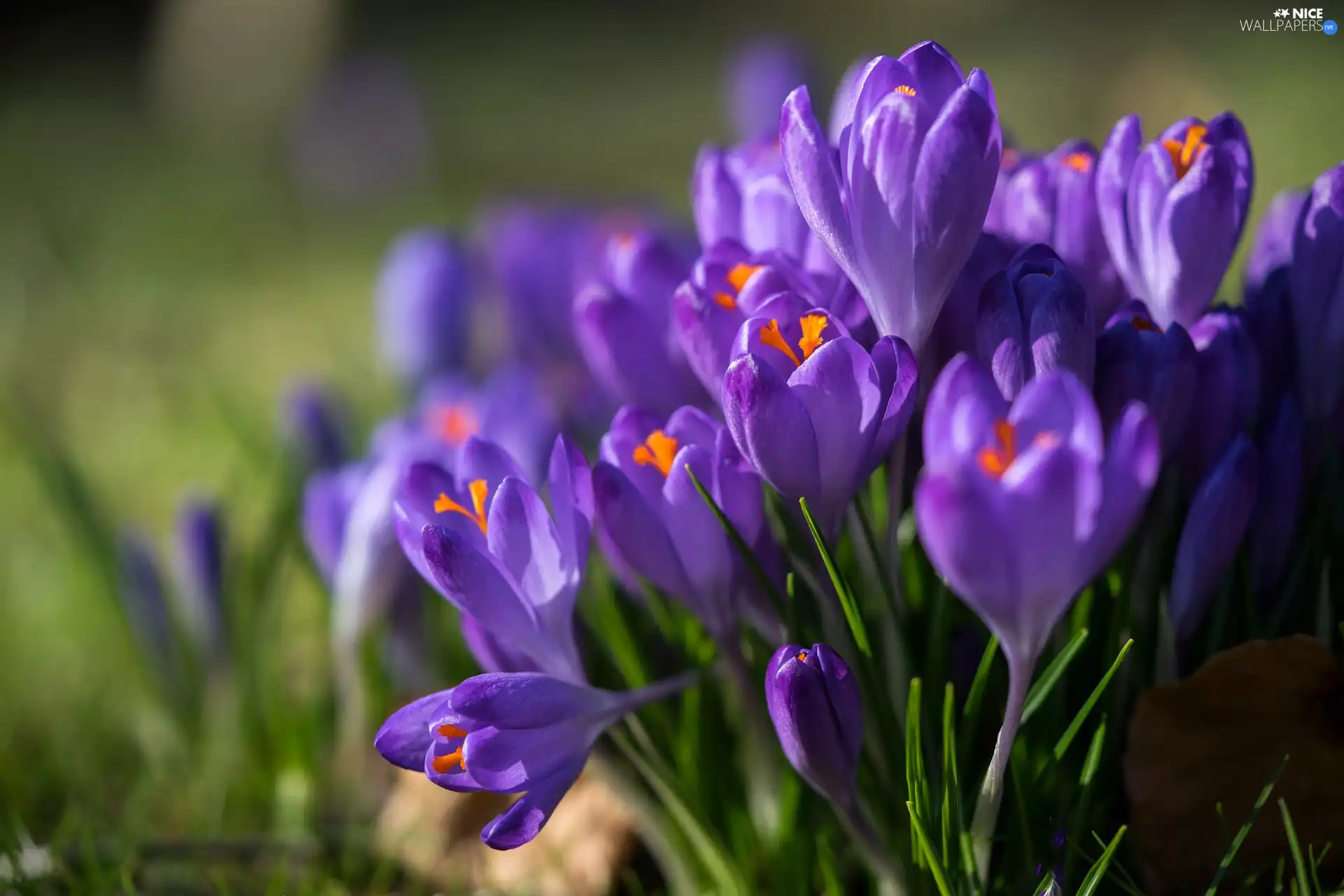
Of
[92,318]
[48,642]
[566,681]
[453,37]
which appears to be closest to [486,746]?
[566,681]

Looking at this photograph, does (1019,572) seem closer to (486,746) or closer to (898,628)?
Result: (898,628)

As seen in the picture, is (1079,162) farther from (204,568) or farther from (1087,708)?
(204,568)

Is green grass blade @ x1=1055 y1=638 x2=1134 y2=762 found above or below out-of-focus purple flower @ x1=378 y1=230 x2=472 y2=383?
below

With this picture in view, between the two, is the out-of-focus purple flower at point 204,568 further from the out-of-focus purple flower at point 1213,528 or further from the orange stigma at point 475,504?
the out-of-focus purple flower at point 1213,528

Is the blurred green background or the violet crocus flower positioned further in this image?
the blurred green background

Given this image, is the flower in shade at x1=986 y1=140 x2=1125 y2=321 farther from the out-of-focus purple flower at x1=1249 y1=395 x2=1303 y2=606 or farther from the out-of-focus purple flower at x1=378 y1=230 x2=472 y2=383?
the out-of-focus purple flower at x1=378 y1=230 x2=472 y2=383

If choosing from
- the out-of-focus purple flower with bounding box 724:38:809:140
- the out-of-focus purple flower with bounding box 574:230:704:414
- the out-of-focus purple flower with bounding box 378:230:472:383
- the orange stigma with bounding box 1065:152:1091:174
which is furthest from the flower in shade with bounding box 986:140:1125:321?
the out-of-focus purple flower with bounding box 724:38:809:140

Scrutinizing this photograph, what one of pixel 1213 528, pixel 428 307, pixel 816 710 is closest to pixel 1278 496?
pixel 1213 528
